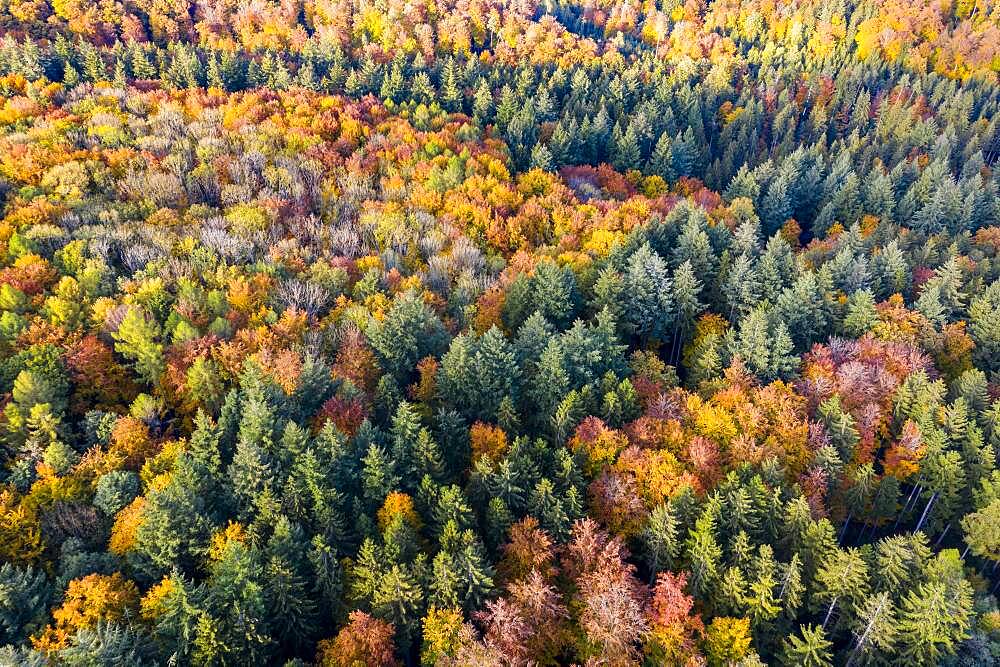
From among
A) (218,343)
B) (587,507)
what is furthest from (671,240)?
(218,343)

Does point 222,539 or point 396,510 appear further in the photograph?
point 396,510

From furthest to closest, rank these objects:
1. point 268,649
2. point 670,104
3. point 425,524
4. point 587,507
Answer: point 670,104 → point 587,507 → point 425,524 → point 268,649

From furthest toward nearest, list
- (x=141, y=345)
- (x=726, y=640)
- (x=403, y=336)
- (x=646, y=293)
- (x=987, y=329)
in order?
(x=646, y=293) → (x=987, y=329) → (x=403, y=336) → (x=141, y=345) → (x=726, y=640)

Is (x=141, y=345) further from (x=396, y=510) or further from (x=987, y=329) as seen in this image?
(x=987, y=329)

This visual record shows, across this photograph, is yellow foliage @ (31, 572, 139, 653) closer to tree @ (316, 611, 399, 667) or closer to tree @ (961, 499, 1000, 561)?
tree @ (316, 611, 399, 667)

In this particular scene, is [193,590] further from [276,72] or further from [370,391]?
[276,72]

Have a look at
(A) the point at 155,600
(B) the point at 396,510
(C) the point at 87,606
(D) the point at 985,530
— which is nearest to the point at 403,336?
(B) the point at 396,510

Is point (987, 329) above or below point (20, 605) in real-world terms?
above

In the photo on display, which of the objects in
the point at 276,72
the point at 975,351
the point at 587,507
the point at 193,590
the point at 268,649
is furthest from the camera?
the point at 276,72
